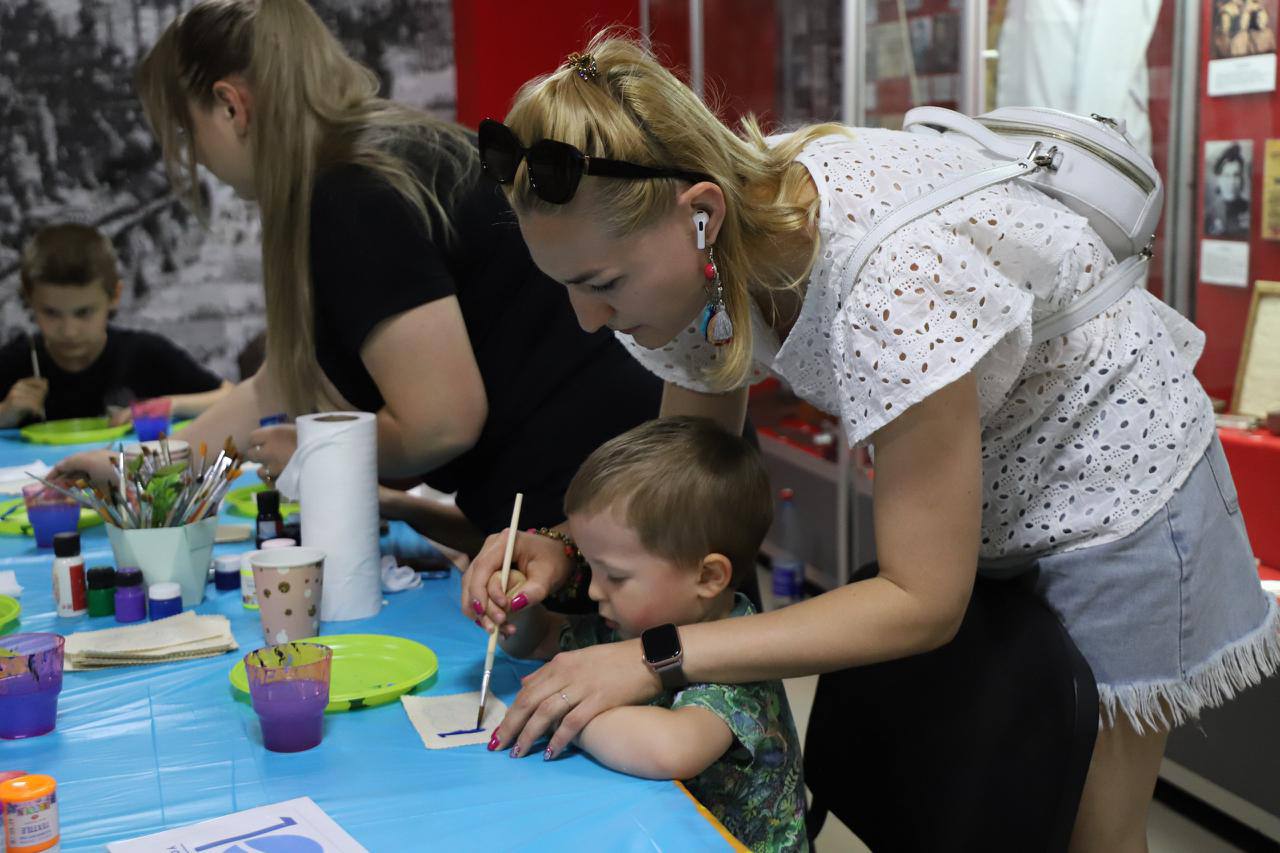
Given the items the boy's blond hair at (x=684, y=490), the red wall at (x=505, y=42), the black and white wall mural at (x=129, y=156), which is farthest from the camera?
the red wall at (x=505, y=42)

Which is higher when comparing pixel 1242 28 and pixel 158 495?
pixel 1242 28

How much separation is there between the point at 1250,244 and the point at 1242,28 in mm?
481

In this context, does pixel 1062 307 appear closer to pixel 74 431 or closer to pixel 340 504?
Answer: pixel 340 504

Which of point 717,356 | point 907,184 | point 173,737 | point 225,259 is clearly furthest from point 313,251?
point 225,259

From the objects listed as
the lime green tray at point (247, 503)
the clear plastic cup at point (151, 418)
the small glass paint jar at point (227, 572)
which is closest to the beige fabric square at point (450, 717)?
the small glass paint jar at point (227, 572)

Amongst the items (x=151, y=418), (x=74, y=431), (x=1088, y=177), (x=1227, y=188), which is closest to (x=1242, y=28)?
(x=1227, y=188)

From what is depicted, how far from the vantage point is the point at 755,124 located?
57.9 inches

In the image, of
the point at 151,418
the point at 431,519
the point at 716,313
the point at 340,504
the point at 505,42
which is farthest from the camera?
the point at 505,42

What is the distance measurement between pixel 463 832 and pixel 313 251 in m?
1.10

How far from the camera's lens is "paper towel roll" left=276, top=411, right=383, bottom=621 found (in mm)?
1708

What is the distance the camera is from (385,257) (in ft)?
5.98

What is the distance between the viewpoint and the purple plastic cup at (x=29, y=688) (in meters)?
1.31

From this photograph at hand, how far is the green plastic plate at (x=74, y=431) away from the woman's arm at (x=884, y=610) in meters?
2.30

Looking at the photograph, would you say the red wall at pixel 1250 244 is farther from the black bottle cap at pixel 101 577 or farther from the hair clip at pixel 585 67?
the black bottle cap at pixel 101 577
